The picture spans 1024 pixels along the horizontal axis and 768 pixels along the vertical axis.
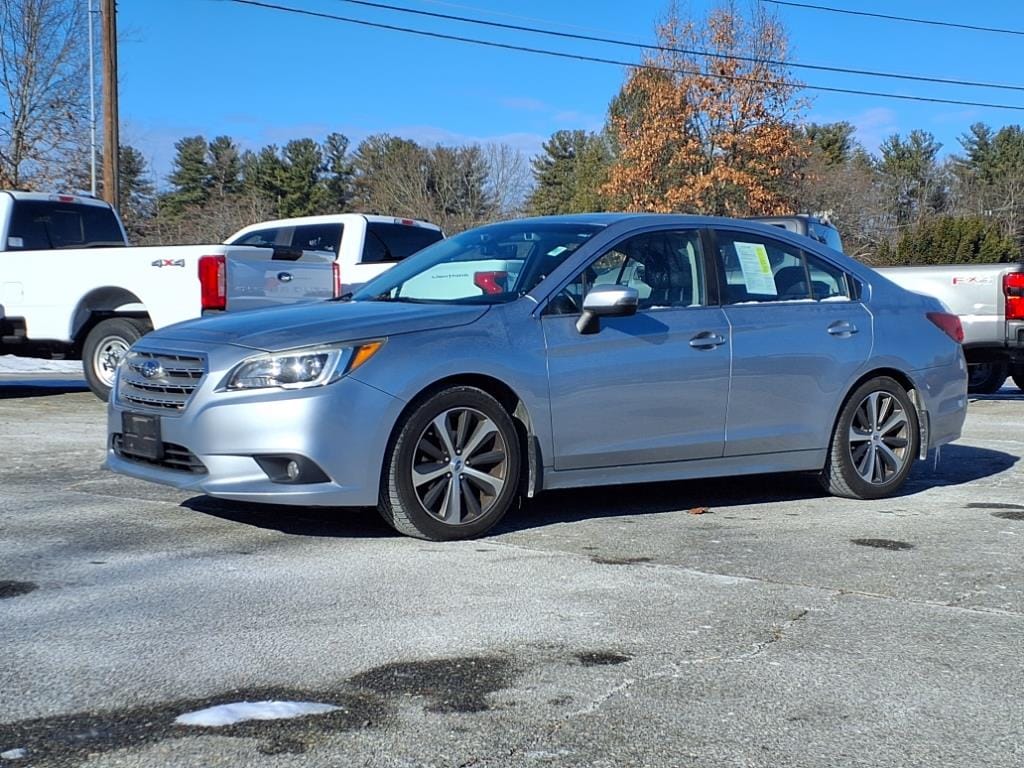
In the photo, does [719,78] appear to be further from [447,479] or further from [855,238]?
[447,479]

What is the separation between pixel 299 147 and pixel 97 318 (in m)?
56.8

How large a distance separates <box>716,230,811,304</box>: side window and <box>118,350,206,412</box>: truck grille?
2874 millimetres

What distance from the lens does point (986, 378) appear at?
1573cm

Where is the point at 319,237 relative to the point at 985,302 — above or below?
above

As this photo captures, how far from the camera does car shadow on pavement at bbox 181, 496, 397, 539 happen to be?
6117mm

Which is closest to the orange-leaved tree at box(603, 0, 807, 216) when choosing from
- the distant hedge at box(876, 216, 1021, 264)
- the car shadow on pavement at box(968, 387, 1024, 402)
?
the distant hedge at box(876, 216, 1021, 264)

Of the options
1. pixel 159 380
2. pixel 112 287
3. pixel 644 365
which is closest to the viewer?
pixel 159 380

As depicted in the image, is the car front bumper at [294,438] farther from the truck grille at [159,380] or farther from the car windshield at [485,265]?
the car windshield at [485,265]

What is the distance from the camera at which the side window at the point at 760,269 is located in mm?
7000

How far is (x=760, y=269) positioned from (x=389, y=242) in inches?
320

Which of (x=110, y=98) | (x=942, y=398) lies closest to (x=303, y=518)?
(x=942, y=398)

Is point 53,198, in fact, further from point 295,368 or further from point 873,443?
point 873,443

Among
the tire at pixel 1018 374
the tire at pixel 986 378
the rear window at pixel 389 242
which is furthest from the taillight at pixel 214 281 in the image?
the tire at pixel 1018 374

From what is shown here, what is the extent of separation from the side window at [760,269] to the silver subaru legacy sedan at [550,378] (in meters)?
0.01
